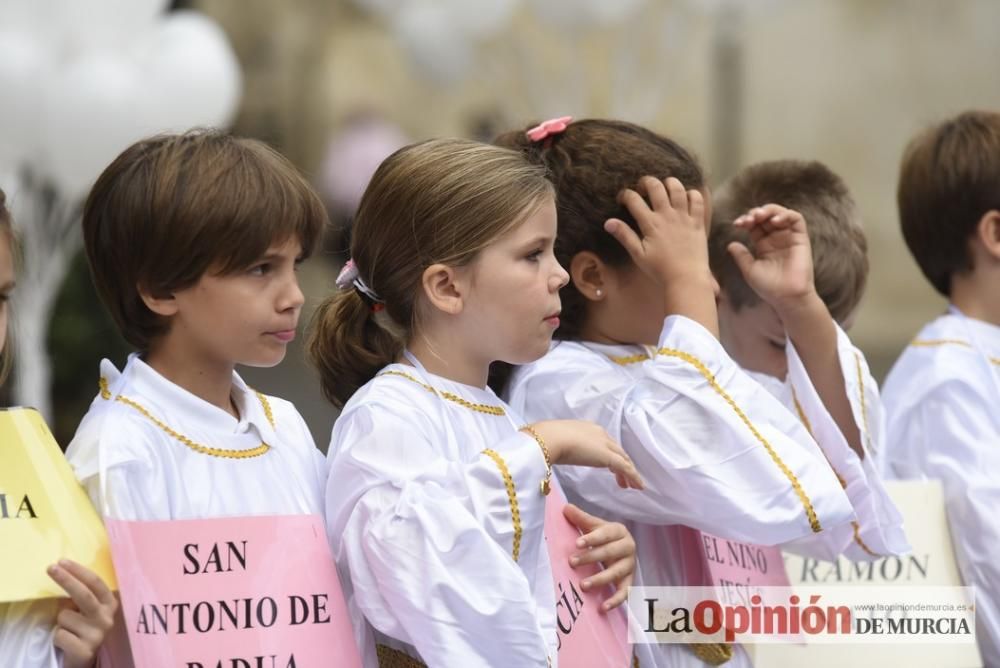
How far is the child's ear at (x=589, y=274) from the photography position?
2842 millimetres

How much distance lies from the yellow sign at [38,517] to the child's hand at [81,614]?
0.02 m

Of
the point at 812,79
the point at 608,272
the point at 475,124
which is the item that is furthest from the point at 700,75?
the point at 608,272

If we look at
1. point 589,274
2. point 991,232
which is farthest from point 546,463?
point 991,232

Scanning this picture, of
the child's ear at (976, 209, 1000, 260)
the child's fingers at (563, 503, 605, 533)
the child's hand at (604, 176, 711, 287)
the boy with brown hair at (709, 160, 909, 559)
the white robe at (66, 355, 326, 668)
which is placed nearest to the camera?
the white robe at (66, 355, 326, 668)

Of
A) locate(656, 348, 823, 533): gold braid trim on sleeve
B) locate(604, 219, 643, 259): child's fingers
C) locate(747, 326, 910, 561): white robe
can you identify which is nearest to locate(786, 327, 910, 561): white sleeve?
locate(747, 326, 910, 561): white robe

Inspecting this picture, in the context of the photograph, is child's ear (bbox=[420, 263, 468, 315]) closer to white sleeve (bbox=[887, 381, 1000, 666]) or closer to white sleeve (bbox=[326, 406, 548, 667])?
white sleeve (bbox=[326, 406, 548, 667])

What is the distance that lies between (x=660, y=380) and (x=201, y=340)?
791 mm

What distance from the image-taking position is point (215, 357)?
95.2 inches

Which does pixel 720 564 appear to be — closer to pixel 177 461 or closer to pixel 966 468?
pixel 966 468

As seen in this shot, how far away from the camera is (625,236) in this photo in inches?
107

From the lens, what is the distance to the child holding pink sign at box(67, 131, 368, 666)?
223 centimetres

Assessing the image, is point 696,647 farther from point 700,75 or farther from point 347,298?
point 700,75

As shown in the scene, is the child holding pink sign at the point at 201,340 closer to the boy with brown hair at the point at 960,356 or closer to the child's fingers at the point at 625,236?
the child's fingers at the point at 625,236

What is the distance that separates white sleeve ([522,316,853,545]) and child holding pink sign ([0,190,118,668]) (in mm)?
953
